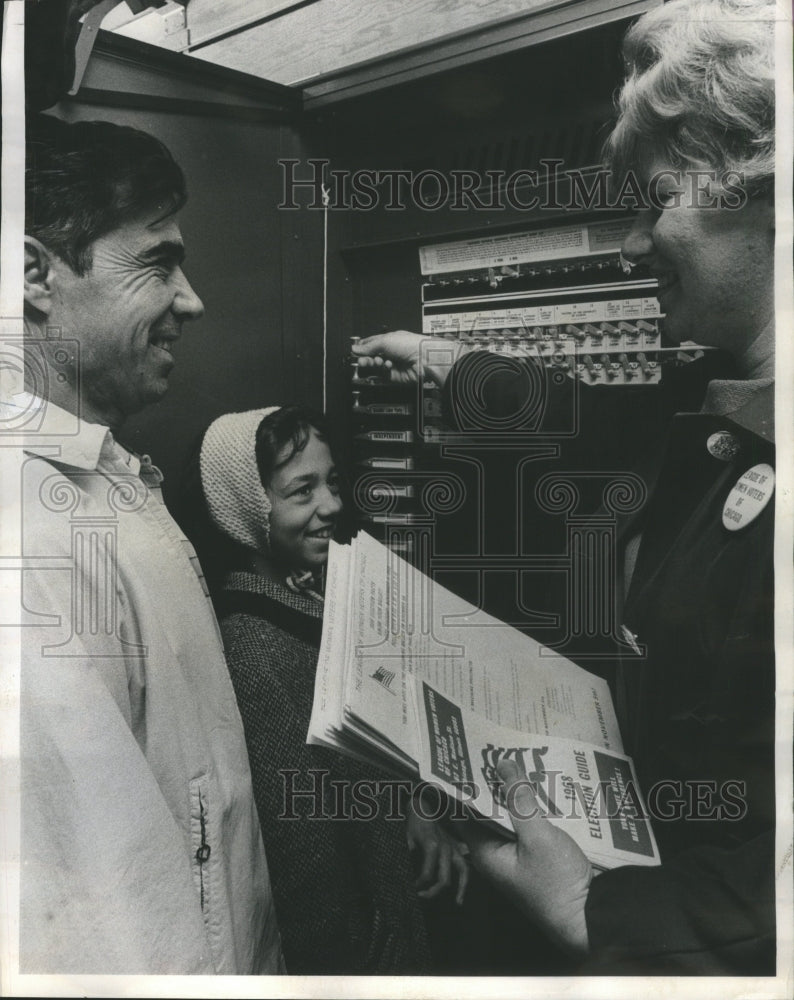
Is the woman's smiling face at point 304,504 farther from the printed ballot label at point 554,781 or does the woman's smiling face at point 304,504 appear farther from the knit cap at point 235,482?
the printed ballot label at point 554,781

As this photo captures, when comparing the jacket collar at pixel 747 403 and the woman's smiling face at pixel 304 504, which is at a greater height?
the jacket collar at pixel 747 403

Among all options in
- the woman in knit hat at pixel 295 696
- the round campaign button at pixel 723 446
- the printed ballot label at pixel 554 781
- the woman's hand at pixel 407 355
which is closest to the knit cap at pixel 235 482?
the woman in knit hat at pixel 295 696

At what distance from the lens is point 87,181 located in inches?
39.4

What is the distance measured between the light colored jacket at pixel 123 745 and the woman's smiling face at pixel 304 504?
4.5 inches

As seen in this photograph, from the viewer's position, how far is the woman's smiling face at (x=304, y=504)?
3.43 ft

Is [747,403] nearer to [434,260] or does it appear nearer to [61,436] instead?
[434,260]

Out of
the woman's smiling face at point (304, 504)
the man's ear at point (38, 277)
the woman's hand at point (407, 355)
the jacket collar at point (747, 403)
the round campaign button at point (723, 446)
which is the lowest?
the woman's smiling face at point (304, 504)

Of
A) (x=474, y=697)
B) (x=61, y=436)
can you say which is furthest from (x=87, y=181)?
(x=474, y=697)

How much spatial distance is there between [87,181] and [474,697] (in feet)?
2.51

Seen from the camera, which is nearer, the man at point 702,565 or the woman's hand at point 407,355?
the man at point 702,565

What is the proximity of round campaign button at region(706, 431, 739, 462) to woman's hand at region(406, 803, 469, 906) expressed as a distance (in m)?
0.57

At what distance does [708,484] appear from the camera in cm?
98

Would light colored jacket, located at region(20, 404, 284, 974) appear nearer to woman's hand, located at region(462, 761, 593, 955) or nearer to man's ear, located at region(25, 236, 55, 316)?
man's ear, located at region(25, 236, 55, 316)

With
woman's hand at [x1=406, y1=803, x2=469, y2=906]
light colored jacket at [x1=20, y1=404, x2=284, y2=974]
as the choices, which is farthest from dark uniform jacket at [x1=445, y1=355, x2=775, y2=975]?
light colored jacket at [x1=20, y1=404, x2=284, y2=974]
